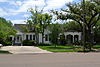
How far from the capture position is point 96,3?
124 ft

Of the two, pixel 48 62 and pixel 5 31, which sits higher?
pixel 5 31

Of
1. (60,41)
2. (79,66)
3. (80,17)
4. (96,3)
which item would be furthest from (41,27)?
(79,66)

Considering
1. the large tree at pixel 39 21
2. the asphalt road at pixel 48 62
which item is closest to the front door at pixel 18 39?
the large tree at pixel 39 21

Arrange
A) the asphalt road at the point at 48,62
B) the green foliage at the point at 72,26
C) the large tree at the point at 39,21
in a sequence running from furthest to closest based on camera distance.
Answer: the green foliage at the point at 72,26 < the large tree at the point at 39,21 < the asphalt road at the point at 48,62

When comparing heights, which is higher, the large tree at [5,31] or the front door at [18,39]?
the large tree at [5,31]

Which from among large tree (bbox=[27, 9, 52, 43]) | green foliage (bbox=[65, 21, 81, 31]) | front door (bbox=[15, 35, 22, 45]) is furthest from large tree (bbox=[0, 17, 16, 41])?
green foliage (bbox=[65, 21, 81, 31])

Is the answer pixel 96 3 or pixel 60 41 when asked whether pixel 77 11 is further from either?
pixel 60 41

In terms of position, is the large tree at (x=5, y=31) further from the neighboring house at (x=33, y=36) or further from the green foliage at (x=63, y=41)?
the green foliage at (x=63, y=41)

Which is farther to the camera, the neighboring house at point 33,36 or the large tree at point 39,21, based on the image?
the neighboring house at point 33,36

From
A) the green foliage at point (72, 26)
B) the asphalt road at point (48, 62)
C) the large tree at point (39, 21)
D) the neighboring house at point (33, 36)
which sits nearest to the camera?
the asphalt road at point (48, 62)

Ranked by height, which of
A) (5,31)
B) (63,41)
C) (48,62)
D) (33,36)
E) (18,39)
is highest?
(5,31)

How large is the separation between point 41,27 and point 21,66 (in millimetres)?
34288

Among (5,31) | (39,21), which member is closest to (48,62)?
(5,31)

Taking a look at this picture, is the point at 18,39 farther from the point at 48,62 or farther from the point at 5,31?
the point at 48,62
